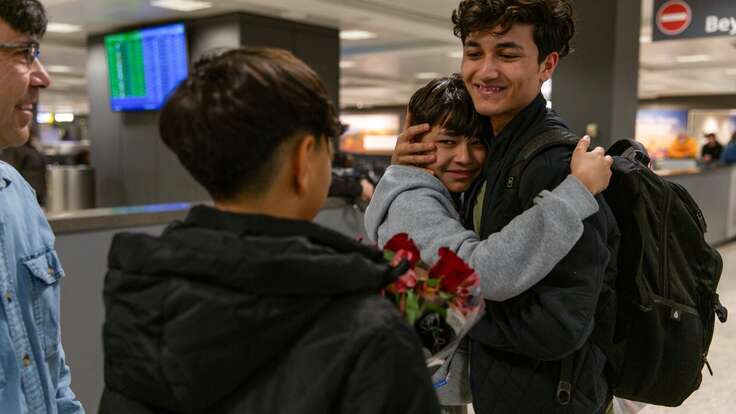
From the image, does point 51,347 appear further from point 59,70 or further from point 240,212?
point 59,70

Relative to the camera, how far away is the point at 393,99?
2112 centimetres

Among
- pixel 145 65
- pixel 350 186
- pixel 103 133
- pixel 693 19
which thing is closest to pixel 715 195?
pixel 693 19

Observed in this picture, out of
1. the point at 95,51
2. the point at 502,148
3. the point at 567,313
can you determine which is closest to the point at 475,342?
the point at 567,313

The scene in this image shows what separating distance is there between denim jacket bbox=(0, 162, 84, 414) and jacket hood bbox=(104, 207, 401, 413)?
486 millimetres

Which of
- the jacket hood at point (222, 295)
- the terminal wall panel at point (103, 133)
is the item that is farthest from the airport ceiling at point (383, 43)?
the jacket hood at point (222, 295)

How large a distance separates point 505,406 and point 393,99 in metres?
20.3

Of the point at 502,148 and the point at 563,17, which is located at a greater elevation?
the point at 563,17

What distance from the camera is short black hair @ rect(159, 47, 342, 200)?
76cm

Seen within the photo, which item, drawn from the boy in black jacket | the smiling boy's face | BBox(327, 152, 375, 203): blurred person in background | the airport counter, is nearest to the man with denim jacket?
the boy in black jacket

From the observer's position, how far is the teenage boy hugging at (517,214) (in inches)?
44.9

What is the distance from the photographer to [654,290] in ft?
4.30

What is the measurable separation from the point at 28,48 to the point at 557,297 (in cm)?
106

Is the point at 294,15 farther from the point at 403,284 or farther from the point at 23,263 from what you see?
the point at 403,284

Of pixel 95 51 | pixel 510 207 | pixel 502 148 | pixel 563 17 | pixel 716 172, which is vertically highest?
pixel 95 51
